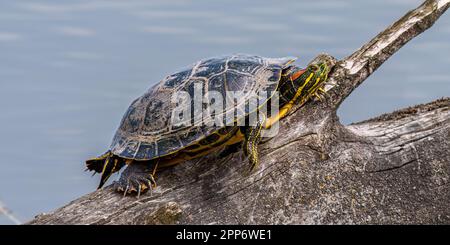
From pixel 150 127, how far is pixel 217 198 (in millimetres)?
945

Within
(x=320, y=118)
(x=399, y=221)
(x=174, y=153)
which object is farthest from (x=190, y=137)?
(x=399, y=221)

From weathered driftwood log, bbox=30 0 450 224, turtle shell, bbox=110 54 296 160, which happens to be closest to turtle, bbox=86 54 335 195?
turtle shell, bbox=110 54 296 160

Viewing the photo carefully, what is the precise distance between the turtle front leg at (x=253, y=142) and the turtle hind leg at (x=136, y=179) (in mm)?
766

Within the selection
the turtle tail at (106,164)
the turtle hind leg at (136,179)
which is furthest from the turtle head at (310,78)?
the turtle tail at (106,164)

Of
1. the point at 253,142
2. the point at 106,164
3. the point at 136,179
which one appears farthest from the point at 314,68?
the point at 106,164

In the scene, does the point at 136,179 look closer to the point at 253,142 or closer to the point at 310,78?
the point at 253,142

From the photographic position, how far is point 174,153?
537 cm

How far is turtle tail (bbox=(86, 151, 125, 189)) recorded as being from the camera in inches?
225

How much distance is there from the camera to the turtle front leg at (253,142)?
16.5 feet

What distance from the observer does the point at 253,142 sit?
5062mm

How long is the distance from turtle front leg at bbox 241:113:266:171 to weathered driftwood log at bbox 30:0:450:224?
0.25 ft

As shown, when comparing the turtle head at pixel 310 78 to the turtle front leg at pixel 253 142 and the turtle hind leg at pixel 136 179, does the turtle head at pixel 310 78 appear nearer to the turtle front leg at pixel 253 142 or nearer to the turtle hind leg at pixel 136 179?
the turtle front leg at pixel 253 142

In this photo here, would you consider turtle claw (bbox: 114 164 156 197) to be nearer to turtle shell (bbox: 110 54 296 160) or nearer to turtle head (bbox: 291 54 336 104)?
turtle shell (bbox: 110 54 296 160)
